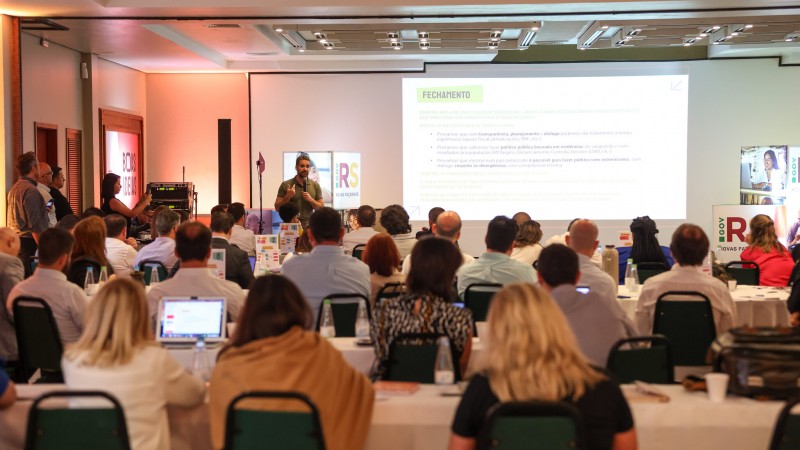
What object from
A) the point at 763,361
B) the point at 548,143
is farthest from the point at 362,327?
the point at 548,143

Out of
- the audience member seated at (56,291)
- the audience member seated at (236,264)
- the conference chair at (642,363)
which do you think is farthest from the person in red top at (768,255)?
the audience member seated at (56,291)

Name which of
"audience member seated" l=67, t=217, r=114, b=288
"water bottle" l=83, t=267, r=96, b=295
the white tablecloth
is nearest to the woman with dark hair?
"audience member seated" l=67, t=217, r=114, b=288

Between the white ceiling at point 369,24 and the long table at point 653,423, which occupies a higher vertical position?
the white ceiling at point 369,24

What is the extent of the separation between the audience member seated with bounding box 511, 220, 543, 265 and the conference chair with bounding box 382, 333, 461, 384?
431 cm

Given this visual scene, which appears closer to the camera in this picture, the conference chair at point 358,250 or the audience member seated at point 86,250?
the audience member seated at point 86,250

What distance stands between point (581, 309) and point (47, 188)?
24.7 feet

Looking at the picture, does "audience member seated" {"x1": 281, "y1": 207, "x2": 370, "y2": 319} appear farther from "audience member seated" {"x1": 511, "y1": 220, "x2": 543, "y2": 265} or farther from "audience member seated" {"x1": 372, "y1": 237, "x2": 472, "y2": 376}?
"audience member seated" {"x1": 511, "y1": 220, "x2": 543, "y2": 265}

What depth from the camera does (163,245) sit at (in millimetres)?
8031

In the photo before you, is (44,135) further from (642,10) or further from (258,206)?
(642,10)

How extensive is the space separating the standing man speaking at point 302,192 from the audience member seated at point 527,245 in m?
4.51

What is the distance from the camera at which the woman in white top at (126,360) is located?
329 cm

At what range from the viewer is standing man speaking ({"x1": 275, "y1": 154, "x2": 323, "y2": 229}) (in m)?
12.5

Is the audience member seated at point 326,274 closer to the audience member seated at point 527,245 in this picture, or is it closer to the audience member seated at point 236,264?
the audience member seated at point 236,264

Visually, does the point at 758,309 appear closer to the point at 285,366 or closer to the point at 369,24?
the point at 285,366
